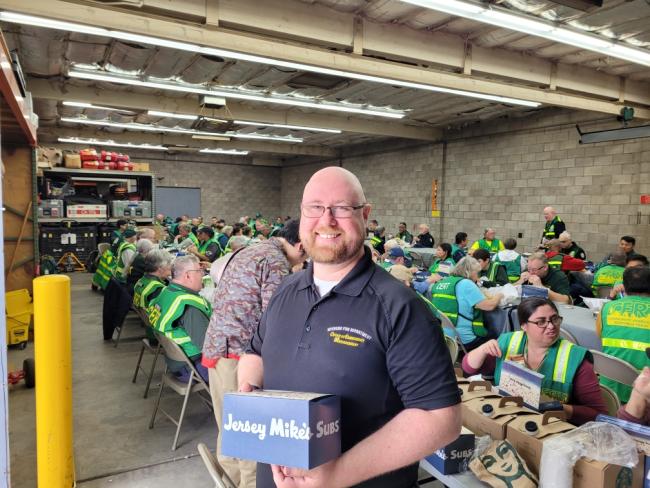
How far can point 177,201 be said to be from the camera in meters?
18.9

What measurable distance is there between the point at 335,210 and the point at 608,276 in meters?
5.21

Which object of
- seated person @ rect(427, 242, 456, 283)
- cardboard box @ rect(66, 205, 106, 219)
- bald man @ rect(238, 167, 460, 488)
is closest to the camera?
bald man @ rect(238, 167, 460, 488)

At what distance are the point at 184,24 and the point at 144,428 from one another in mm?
3866

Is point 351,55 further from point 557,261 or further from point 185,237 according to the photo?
point 185,237

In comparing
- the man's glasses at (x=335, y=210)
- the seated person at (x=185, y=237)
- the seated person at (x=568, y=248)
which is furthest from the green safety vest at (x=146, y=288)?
the seated person at (x=568, y=248)

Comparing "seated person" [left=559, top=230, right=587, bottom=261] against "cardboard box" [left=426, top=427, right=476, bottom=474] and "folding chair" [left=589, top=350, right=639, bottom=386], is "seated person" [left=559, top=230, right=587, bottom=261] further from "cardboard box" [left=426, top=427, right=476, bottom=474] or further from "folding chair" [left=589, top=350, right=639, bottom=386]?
"cardboard box" [left=426, top=427, right=476, bottom=474]

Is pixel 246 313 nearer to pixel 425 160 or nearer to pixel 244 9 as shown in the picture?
pixel 244 9

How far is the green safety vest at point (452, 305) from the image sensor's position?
407cm

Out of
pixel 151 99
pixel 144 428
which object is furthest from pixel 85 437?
pixel 151 99

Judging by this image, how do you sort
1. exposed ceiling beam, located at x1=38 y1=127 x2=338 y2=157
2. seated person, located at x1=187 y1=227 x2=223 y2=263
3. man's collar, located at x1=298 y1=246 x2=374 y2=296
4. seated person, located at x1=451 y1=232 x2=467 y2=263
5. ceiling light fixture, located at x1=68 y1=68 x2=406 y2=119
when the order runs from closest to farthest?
man's collar, located at x1=298 y1=246 x2=374 y2=296, ceiling light fixture, located at x1=68 y1=68 x2=406 y2=119, seated person, located at x1=451 y1=232 x2=467 y2=263, seated person, located at x1=187 y1=227 x2=223 y2=263, exposed ceiling beam, located at x1=38 y1=127 x2=338 y2=157

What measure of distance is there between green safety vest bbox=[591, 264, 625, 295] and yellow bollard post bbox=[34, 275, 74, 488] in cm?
547

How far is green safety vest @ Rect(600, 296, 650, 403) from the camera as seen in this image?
2775mm

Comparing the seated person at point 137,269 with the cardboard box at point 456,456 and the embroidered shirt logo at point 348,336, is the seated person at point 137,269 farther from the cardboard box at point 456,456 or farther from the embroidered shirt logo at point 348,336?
the embroidered shirt logo at point 348,336

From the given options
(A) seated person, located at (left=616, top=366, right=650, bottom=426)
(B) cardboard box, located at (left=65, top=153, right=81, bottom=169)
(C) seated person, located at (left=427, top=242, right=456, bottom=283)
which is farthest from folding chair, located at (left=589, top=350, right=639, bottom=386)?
(B) cardboard box, located at (left=65, top=153, right=81, bottom=169)
